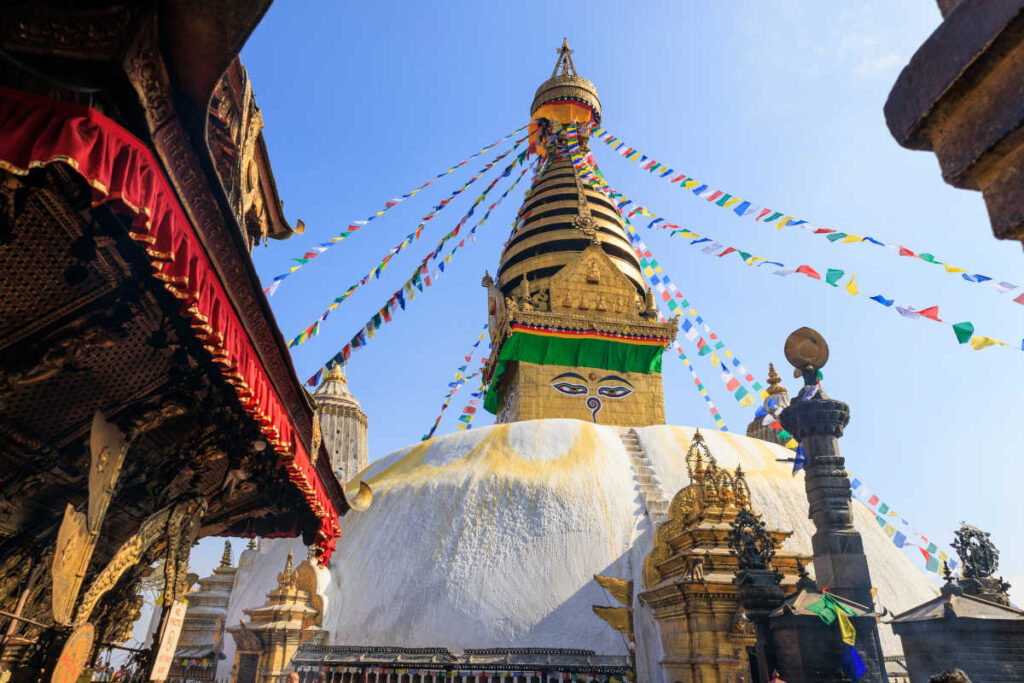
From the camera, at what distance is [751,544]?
265 inches

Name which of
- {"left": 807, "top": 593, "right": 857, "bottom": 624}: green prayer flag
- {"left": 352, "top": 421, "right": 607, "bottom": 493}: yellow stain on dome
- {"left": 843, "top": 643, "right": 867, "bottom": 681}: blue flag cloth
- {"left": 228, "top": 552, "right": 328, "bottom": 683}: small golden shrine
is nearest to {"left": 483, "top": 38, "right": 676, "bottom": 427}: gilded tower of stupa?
{"left": 352, "top": 421, "right": 607, "bottom": 493}: yellow stain on dome

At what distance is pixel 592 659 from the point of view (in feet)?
32.4

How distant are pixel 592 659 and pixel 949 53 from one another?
10.1 m

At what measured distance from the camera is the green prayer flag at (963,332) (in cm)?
838

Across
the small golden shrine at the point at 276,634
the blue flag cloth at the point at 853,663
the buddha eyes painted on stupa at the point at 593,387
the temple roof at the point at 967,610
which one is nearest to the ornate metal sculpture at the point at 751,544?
the blue flag cloth at the point at 853,663

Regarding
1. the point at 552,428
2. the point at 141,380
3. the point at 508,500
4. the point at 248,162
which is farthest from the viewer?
the point at 552,428

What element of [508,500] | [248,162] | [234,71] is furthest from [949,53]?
[508,500]

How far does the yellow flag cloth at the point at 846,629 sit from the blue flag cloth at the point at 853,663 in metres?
0.06

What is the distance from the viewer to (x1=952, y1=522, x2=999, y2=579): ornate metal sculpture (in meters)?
6.64

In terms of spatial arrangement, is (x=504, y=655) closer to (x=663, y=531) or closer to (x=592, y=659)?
(x=592, y=659)

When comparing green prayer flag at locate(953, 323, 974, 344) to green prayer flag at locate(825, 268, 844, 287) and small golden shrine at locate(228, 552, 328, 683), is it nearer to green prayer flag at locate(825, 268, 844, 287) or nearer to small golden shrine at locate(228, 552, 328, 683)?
green prayer flag at locate(825, 268, 844, 287)

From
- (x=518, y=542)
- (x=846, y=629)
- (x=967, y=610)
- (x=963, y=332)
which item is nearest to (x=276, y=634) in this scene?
(x=518, y=542)

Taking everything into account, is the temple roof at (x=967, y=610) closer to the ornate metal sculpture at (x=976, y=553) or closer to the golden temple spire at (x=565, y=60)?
the ornate metal sculpture at (x=976, y=553)

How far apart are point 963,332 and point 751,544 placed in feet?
14.6
